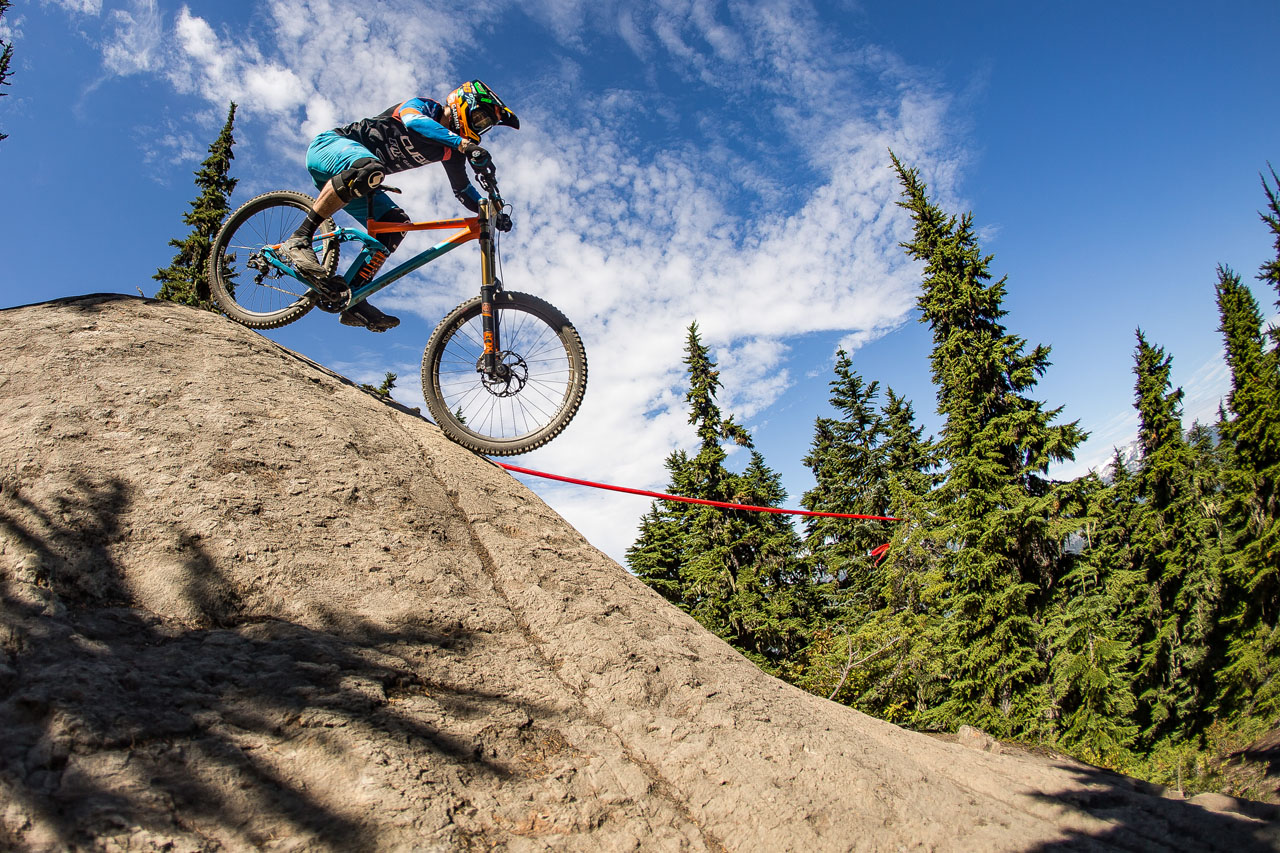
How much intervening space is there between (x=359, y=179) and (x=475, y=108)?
1.19 meters

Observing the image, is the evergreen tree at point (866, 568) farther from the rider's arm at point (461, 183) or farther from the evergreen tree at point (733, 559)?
the rider's arm at point (461, 183)

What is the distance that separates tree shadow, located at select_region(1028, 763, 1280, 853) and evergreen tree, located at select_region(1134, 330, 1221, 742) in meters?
29.4

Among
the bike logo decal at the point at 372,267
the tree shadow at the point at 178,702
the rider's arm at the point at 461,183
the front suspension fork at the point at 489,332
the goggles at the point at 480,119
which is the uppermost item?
the goggles at the point at 480,119

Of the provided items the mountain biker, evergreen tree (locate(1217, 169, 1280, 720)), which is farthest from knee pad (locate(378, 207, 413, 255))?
evergreen tree (locate(1217, 169, 1280, 720))

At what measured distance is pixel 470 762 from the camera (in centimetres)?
208

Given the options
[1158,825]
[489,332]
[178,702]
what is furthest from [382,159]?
[1158,825]

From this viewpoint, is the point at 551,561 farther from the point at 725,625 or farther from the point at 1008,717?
the point at 725,625

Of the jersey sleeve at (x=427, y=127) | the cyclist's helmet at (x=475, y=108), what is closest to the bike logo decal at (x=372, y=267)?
the jersey sleeve at (x=427, y=127)

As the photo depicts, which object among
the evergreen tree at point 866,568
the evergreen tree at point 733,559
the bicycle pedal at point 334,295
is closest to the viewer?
the bicycle pedal at point 334,295

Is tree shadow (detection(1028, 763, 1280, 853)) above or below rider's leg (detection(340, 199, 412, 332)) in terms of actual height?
below

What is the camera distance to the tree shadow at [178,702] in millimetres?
1541

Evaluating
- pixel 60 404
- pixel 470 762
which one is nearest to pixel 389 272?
pixel 60 404

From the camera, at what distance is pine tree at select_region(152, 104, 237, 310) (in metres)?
22.5

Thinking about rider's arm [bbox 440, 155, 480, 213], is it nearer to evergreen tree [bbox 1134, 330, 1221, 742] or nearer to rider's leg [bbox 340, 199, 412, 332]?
rider's leg [bbox 340, 199, 412, 332]
